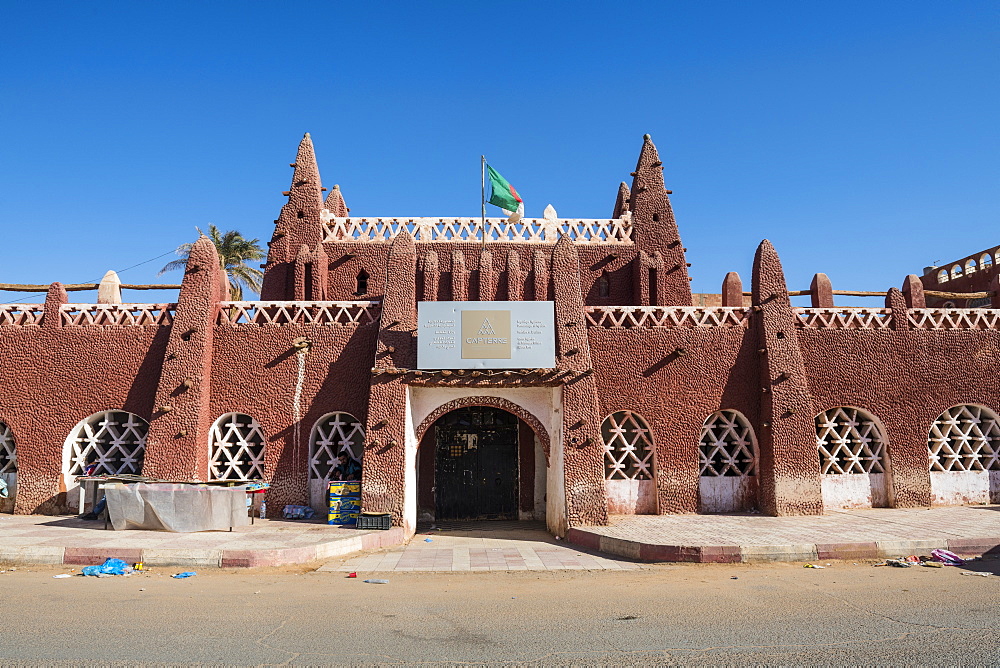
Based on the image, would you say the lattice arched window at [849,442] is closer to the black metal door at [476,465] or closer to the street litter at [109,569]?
the black metal door at [476,465]

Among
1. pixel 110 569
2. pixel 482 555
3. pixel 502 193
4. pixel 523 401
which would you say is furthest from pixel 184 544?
pixel 502 193

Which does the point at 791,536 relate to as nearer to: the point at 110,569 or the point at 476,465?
the point at 476,465

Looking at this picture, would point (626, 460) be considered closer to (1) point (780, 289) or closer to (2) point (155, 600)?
(1) point (780, 289)

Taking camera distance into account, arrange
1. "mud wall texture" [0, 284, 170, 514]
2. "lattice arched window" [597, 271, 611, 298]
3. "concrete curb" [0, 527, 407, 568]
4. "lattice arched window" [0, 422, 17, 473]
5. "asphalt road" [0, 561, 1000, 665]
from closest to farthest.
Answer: "asphalt road" [0, 561, 1000, 665]
"concrete curb" [0, 527, 407, 568]
"mud wall texture" [0, 284, 170, 514]
"lattice arched window" [0, 422, 17, 473]
"lattice arched window" [597, 271, 611, 298]

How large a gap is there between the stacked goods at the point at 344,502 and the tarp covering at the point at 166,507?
77.7 inches

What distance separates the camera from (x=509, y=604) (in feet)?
23.1

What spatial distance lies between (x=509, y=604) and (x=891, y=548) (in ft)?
21.5

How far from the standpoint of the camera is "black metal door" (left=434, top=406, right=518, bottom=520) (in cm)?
1452

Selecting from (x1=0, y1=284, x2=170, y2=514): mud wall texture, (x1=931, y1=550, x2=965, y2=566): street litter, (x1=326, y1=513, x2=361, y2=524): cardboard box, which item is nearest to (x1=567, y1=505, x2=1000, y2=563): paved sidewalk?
(x1=931, y1=550, x2=965, y2=566): street litter

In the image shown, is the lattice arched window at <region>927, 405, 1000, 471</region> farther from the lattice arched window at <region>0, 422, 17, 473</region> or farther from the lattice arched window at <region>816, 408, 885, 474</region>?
the lattice arched window at <region>0, 422, 17, 473</region>

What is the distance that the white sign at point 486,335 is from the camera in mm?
12523

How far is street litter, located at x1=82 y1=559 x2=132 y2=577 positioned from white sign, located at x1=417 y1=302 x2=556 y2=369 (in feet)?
18.7

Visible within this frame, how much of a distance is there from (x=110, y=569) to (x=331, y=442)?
5.24 meters

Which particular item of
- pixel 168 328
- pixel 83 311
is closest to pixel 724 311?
pixel 168 328
